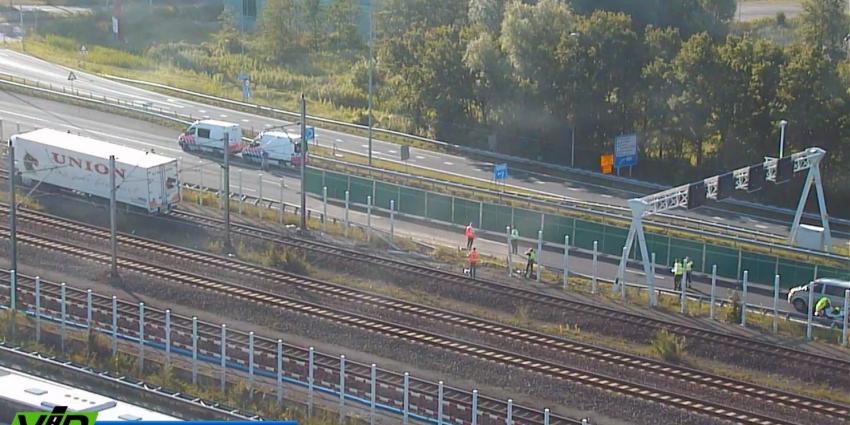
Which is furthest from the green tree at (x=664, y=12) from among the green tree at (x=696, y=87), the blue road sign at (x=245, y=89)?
the blue road sign at (x=245, y=89)

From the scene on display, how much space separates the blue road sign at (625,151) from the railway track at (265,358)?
763 inches

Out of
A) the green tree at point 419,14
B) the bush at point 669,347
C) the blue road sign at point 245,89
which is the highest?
the green tree at point 419,14

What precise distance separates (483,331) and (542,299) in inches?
102

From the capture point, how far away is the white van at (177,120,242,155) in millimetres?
43522

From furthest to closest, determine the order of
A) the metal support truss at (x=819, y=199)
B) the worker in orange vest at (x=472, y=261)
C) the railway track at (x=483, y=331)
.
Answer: the metal support truss at (x=819, y=199) < the worker in orange vest at (x=472, y=261) < the railway track at (x=483, y=331)

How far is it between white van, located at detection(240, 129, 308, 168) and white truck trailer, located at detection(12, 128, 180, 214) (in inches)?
221

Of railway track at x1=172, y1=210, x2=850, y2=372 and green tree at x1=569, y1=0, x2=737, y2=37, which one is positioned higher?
green tree at x1=569, y1=0, x2=737, y2=37

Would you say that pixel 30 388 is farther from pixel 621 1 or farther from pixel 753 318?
pixel 621 1

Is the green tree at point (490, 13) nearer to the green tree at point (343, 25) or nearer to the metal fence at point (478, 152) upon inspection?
the metal fence at point (478, 152)

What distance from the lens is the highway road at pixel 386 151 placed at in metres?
40.0

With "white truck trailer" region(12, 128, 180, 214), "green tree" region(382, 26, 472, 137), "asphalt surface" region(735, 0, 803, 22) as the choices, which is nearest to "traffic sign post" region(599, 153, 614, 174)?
"green tree" region(382, 26, 472, 137)

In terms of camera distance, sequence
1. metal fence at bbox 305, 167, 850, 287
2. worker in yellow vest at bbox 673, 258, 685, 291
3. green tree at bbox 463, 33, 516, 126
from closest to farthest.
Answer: worker in yellow vest at bbox 673, 258, 685, 291 → metal fence at bbox 305, 167, 850, 287 → green tree at bbox 463, 33, 516, 126

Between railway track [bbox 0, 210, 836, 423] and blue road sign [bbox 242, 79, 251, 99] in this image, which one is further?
blue road sign [bbox 242, 79, 251, 99]

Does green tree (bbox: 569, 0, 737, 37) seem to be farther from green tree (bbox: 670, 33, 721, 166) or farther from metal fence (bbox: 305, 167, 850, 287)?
metal fence (bbox: 305, 167, 850, 287)
